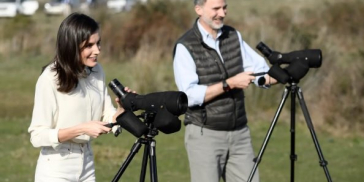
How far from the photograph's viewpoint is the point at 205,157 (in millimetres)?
6281

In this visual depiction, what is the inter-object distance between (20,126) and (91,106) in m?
9.62

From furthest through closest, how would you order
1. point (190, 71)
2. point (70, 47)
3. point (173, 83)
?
point (173, 83) → point (190, 71) → point (70, 47)

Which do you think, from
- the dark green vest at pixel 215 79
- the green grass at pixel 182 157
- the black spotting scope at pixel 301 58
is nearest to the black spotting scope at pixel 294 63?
the black spotting scope at pixel 301 58

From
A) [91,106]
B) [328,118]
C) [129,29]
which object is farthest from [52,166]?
[129,29]

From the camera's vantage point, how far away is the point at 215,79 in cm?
626

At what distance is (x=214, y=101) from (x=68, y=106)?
163 centimetres

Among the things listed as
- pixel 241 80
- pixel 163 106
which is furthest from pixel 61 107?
pixel 241 80

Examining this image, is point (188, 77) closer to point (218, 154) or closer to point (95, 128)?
point (218, 154)

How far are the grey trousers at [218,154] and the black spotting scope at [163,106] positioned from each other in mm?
1605

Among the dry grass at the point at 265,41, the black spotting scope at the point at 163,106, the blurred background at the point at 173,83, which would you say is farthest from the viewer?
the dry grass at the point at 265,41

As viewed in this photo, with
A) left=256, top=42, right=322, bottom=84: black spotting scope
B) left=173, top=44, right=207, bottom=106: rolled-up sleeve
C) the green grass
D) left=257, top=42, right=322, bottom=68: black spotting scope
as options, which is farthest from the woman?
the green grass

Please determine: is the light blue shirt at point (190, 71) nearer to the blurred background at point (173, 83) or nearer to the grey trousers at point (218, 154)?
the grey trousers at point (218, 154)

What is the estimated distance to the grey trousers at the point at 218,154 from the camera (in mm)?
6277

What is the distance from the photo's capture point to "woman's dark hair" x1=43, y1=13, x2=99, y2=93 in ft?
15.5
